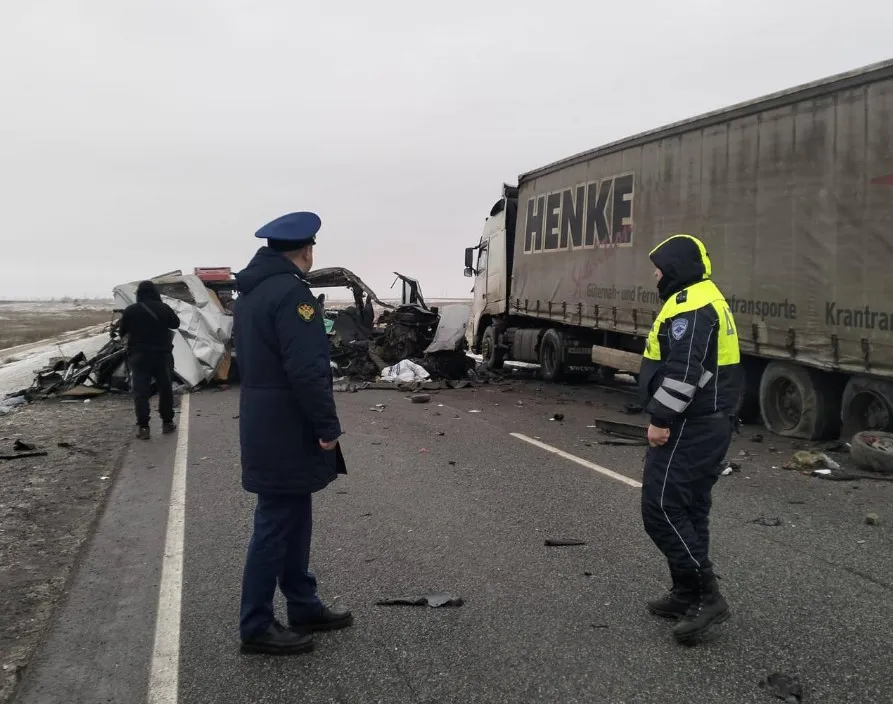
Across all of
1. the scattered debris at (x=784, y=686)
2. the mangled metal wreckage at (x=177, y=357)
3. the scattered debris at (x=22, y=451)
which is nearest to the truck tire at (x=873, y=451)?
the scattered debris at (x=784, y=686)

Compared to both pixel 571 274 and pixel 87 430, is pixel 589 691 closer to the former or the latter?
pixel 87 430

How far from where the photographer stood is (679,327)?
3.33m

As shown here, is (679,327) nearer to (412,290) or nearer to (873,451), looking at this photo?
(873,451)

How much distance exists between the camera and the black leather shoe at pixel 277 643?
3.24 m

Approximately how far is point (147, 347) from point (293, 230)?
6664mm

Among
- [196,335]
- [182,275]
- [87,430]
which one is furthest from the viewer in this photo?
[182,275]

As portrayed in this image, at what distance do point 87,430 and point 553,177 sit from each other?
358 inches

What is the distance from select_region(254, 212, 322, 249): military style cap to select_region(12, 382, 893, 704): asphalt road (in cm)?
191

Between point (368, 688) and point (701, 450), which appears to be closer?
point (368, 688)

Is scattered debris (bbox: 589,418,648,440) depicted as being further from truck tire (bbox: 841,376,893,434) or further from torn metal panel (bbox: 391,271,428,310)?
torn metal panel (bbox: 391,271,428,310)

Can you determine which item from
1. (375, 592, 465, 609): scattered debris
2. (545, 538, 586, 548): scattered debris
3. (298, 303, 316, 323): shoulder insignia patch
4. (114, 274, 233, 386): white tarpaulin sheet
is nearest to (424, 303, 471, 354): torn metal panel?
(114, 274, 233, 386): white tarpaulin sheet

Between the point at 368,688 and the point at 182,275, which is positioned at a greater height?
the point at 182,275

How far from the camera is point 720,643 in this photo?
10.8ft

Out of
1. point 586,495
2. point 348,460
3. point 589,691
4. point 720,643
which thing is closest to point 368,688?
point 589,691
